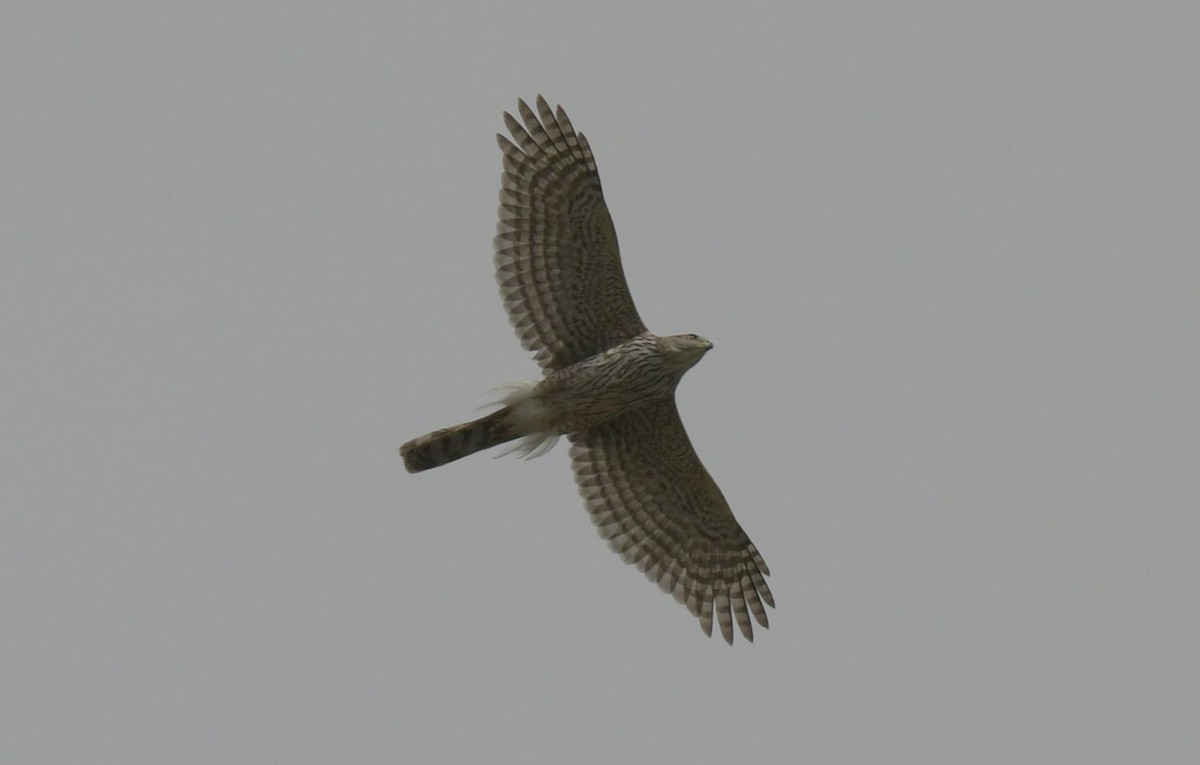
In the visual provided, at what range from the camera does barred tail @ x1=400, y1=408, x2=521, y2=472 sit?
17.3 metres

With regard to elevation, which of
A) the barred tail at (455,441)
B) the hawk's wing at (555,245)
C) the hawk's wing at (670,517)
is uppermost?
the hawk's wing at (555,245)

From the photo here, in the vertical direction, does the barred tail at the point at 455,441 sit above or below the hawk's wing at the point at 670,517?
above

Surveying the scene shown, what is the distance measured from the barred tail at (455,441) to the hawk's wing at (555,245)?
2.55 feet

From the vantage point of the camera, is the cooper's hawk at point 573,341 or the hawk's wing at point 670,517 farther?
the hawk's wing at point 670,517

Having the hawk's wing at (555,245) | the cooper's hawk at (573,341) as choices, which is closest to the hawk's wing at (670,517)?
the cooper's hawk at (573,341)

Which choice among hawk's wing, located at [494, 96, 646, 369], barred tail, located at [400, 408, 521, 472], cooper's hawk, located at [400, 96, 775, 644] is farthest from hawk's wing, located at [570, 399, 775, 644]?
hawk's wing, located at [494, 96, 646, 369]

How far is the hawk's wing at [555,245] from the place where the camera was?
57.1 ft

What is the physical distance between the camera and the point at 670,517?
18.6 m

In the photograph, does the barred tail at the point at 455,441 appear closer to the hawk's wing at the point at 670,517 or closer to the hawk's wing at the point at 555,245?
the hawk's wing at the point at 555,245

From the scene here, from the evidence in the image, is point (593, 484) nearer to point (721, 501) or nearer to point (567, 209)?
point (721, 501)

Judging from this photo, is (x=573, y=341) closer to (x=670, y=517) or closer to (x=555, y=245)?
(x=555, y=245)

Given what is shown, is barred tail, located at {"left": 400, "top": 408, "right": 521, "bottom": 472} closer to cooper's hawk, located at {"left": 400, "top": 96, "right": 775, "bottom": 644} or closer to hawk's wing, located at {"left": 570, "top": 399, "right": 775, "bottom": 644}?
cooper's hawk, located at {"left": 400, "top": 96, "right": 775, "bottom": 644}

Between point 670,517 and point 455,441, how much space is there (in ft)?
8.45

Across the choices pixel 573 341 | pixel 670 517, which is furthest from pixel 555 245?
pixel 670 517
